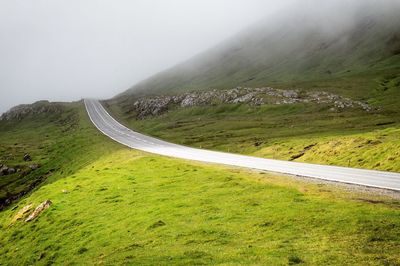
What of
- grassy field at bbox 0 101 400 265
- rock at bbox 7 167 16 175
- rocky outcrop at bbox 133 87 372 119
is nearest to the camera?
grassy field at bbox 0 101 400 265

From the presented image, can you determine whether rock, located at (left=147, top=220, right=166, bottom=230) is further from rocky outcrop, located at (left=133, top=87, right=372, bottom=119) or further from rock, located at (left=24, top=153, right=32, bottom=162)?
rocky outcrop, located at (left=133, top=87, right=372, bottom=119)

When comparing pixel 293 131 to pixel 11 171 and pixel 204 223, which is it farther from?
pixel 11 171

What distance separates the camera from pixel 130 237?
3403 cm

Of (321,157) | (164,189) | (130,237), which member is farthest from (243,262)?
(321,157)

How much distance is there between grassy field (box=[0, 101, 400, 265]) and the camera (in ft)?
82.0

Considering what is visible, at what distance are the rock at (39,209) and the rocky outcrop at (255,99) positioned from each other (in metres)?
107

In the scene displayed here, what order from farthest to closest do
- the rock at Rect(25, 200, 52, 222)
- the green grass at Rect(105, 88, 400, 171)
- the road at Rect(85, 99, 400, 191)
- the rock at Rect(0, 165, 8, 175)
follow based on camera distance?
1. the rock at Rect(0, 165, 8, 175)
2. the green grass at Rect(105, 88, 400, 171)
3. the rock at Rect(25, 200, 52, 222)
4. the road at Rect(85, 99, 400, 191)

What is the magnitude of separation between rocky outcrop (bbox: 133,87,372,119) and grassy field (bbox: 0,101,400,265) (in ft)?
325

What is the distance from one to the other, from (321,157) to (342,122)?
50.8 m

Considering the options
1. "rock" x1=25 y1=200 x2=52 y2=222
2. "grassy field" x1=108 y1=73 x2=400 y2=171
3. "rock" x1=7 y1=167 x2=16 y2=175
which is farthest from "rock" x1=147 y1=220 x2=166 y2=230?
"rock" x1=7 y1=167 x2=16 y2=175

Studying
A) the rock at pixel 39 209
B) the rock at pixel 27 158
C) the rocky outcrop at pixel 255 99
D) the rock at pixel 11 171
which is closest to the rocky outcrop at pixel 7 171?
the rock at pixel 11 171

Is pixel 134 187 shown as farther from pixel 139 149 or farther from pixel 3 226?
pixel 139 149

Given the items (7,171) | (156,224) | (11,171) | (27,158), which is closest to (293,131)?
(156,224)

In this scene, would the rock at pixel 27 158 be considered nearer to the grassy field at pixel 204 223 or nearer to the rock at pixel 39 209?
the grassy field at pixel 204 223
